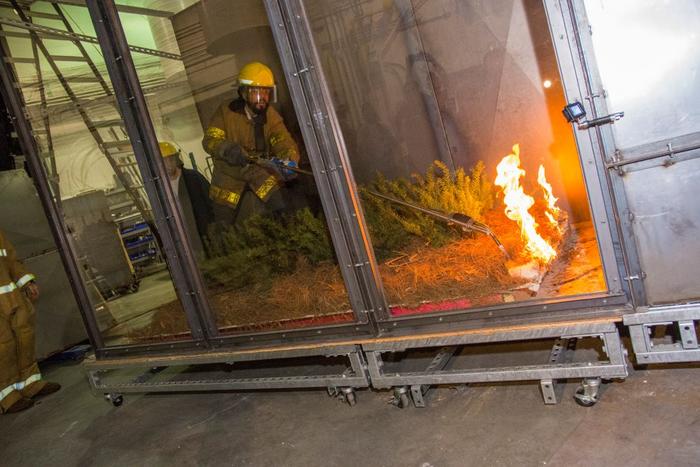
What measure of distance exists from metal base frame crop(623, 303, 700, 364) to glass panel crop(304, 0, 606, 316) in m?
0.63

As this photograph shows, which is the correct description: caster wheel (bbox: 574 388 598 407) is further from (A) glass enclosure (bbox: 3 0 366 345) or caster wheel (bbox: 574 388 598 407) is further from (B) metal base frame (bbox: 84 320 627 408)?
(A) glass enclosure (bbox: 3 0 366 345)

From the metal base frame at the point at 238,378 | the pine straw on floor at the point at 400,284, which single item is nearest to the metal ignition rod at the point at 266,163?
the pine straw on floor at the point at 400,284

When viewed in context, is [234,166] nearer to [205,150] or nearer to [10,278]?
[205,150]

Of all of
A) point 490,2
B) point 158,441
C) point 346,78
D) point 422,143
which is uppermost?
point 490,2

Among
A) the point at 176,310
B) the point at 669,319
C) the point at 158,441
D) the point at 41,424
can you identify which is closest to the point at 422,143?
the point at 176,310

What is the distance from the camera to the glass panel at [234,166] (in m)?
3.92

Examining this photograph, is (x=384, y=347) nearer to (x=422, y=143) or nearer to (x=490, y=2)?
(x=422, y=143)

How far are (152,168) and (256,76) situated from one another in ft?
3.60

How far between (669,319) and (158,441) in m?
3.31

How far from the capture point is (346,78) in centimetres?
456

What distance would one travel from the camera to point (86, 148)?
4.80 metres

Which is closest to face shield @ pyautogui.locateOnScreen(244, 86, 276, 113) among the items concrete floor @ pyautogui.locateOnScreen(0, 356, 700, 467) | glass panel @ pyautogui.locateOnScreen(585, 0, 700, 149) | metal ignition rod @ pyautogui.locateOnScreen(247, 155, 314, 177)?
metal ignition rod @ pyautogui.locateOnScreen(247, 155, 314, 177)

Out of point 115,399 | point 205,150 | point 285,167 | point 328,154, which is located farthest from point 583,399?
point 115,399

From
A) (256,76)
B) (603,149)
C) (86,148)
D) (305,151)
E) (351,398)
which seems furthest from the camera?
(86,148)
